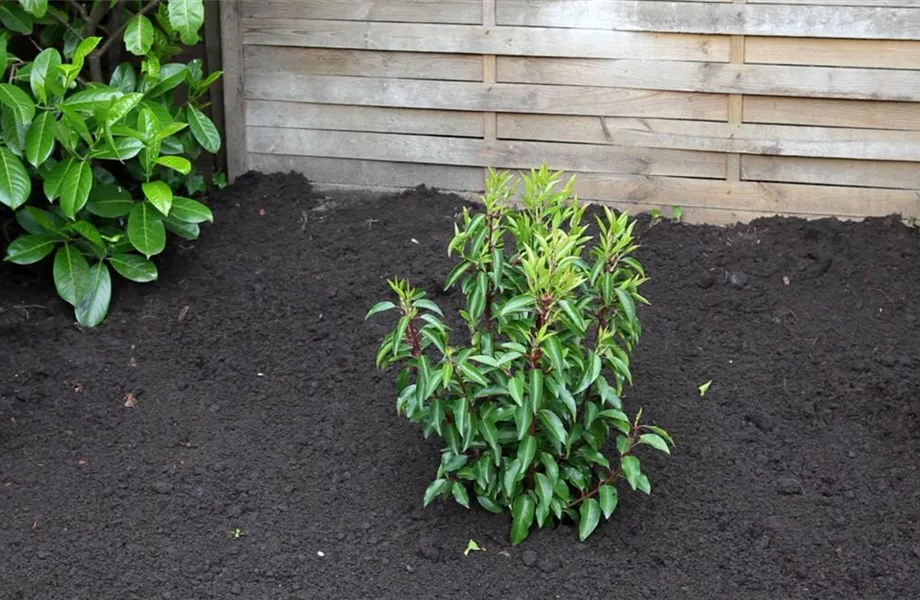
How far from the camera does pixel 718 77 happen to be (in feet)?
16.7

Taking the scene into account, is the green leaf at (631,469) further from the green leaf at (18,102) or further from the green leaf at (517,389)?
the green leaf at (18,102)

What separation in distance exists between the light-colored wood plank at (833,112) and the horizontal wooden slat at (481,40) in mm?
267

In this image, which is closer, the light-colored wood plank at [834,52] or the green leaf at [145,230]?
the green leaf at [145,230]

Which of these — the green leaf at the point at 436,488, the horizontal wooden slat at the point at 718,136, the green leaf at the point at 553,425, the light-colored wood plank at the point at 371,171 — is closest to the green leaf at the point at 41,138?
the light-colored wood plank at the point at 371,171

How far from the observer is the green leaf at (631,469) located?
348 centimetres

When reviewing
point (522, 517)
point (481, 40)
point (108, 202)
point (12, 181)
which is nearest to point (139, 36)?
point (108, 202)

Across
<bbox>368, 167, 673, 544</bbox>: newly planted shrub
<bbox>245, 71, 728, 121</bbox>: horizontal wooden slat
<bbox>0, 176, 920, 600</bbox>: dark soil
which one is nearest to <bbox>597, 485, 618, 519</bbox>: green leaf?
<bbox>368, 167, 673, 544</bbox>: newly planted shrub

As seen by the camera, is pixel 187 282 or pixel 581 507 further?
pixel 187 282

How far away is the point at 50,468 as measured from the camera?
4.04 m

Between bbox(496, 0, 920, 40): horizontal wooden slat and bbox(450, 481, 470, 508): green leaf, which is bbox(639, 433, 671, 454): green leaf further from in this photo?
bbox(496, 0, 920, 40): horizontal wooden slat

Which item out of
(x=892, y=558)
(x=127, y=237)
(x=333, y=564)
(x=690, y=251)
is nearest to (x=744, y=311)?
(x=690, y=251)

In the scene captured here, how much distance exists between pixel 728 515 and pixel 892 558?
0.48 m

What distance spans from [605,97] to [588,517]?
2.26 m

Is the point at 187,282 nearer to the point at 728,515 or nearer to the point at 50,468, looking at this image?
the point at 50,468
